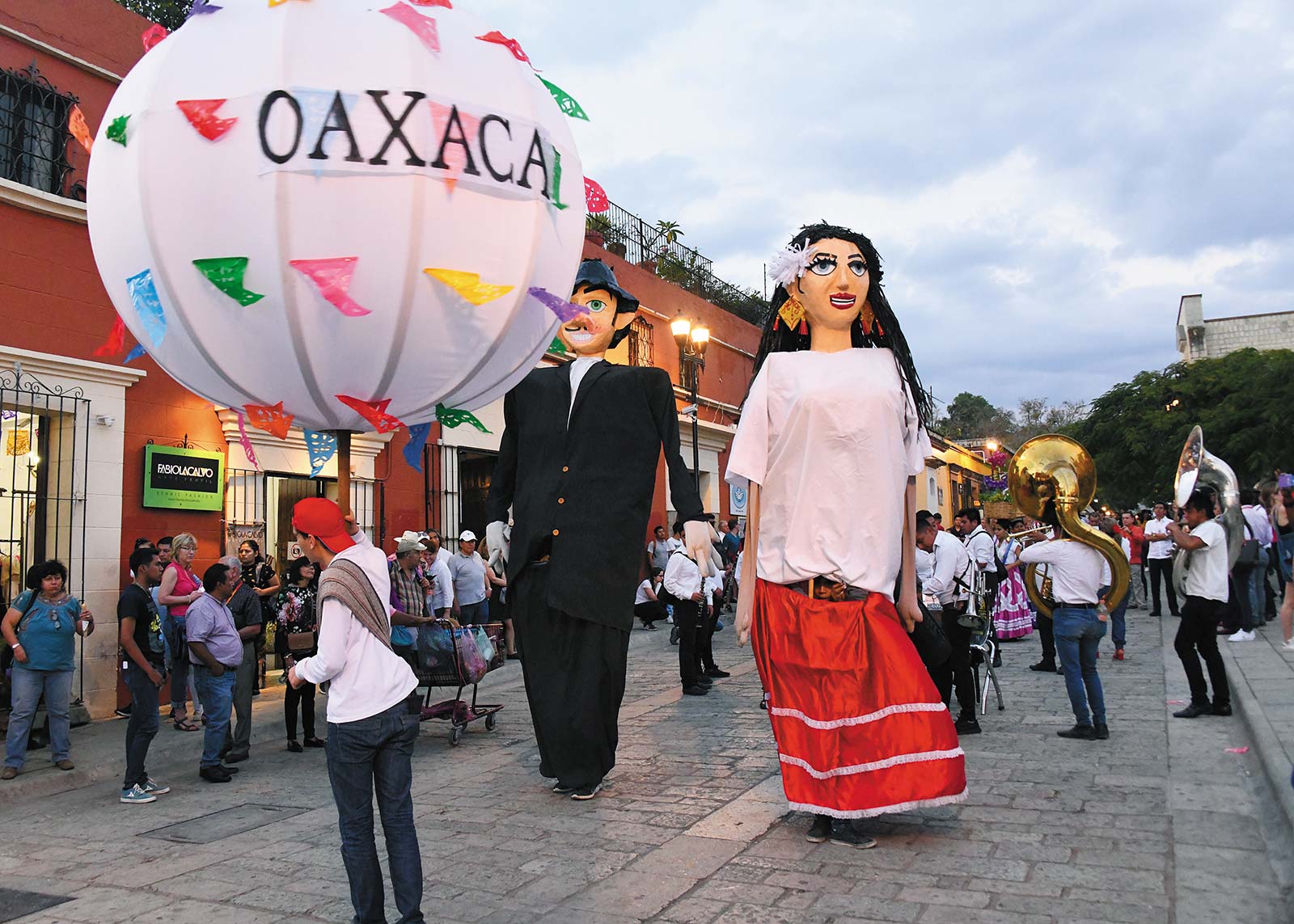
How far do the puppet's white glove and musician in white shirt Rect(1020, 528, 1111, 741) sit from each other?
3.46m

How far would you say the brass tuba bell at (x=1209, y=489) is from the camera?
6.82 meters

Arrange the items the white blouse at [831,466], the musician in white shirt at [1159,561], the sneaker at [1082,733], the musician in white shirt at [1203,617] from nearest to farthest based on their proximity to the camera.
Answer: the white blouse at [831,466] < the sneaker at [1082,733] < the musician in white shirt at [1203,617] < the musician in white shirt at [1159,561]

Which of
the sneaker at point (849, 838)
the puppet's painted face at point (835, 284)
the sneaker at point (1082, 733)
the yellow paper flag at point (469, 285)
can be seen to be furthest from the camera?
the sneaker at point (1082, 733)

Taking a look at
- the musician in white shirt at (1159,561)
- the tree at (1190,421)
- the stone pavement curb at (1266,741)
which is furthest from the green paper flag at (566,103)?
the tree at (1190,421)

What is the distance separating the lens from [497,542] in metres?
5.19

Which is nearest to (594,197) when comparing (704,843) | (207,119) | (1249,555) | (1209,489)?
(207,119)

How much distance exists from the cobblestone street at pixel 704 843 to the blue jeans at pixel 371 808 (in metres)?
0.31

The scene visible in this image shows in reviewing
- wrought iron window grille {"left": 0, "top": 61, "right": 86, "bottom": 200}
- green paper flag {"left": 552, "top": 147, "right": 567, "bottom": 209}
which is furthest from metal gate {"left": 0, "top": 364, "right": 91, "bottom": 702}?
green paper flag {"left": 552, "top": 147, "right": 567, "bottom": 209}

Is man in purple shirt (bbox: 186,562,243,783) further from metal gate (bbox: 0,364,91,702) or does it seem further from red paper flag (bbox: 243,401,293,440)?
red paper flag (bbox: 243,401,293,440)

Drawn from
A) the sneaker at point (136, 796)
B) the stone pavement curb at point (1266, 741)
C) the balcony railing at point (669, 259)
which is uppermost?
the balcony railing at point (669, 259)

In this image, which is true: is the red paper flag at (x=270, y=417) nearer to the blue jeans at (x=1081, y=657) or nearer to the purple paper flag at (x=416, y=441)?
the purple paper flag at (x=416, y=441)

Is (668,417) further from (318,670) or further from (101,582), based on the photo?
(101,582)

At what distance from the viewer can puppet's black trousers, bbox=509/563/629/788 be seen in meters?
4.91

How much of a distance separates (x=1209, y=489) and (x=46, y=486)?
939 cm
